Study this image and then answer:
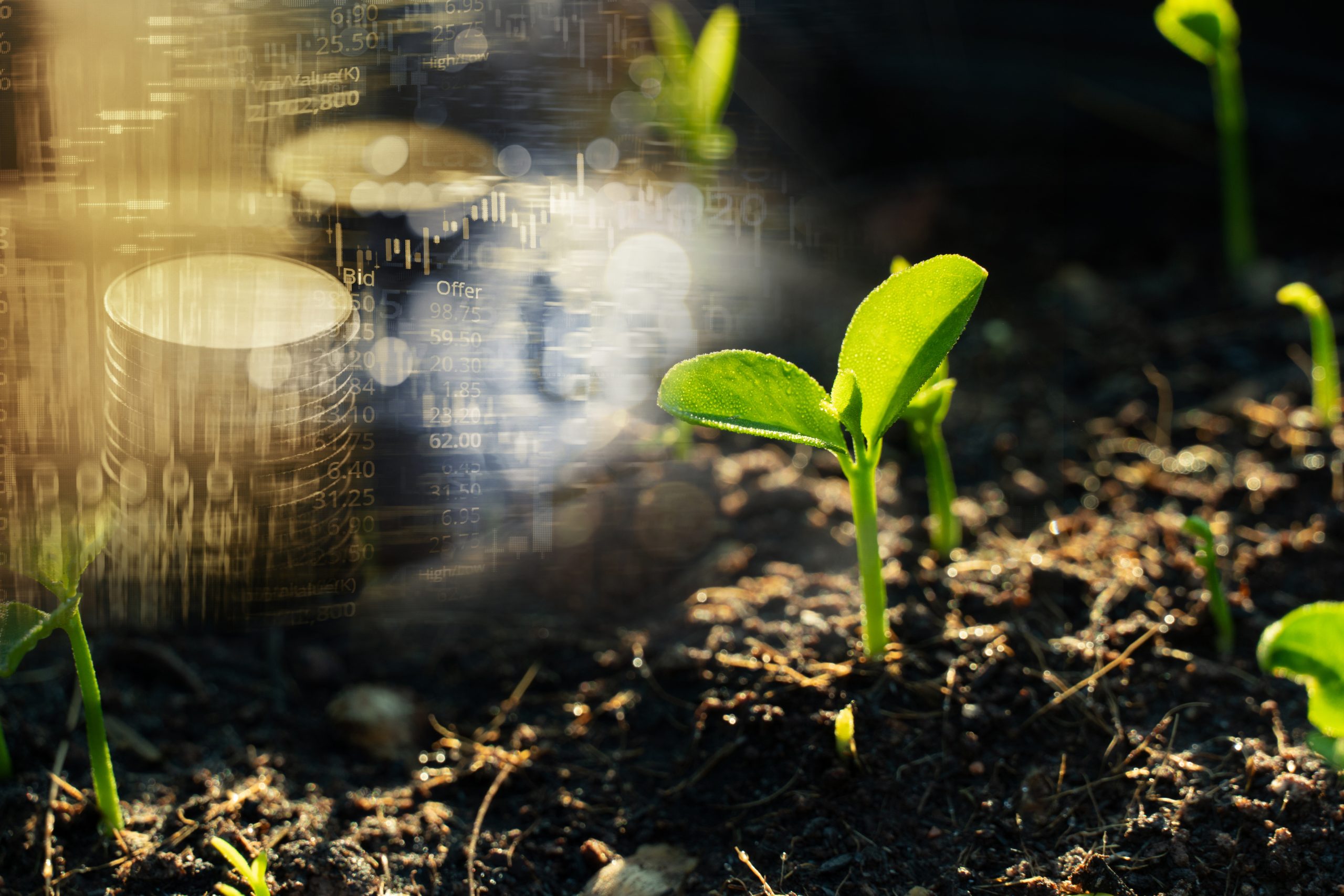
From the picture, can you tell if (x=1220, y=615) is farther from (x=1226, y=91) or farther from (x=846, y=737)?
(x=1226, y=91)

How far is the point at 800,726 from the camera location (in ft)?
2.80

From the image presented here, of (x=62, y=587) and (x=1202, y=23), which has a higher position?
(x=1202, y=23)

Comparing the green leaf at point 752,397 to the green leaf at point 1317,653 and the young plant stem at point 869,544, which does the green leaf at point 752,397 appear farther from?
the green leaf at point 1317,653

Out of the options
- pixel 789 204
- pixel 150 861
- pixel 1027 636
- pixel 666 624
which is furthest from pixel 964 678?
pixel 789 204

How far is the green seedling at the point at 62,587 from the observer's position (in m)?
0.69

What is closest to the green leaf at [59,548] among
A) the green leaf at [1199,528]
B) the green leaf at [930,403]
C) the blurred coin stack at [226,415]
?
the blurred coin stack at [226,415]

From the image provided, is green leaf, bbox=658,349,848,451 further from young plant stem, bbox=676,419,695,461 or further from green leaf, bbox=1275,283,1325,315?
green leaf, bbox=1275,283,1325,315

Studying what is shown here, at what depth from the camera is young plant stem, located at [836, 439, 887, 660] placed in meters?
0.80

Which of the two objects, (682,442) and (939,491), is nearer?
(939,491)

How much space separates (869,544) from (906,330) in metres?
0.20

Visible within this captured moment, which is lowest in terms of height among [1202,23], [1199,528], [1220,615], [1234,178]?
[1220,615]

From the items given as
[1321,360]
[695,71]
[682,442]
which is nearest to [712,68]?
[695,71]

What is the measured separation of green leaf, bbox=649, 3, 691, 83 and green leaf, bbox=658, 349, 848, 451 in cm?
88
